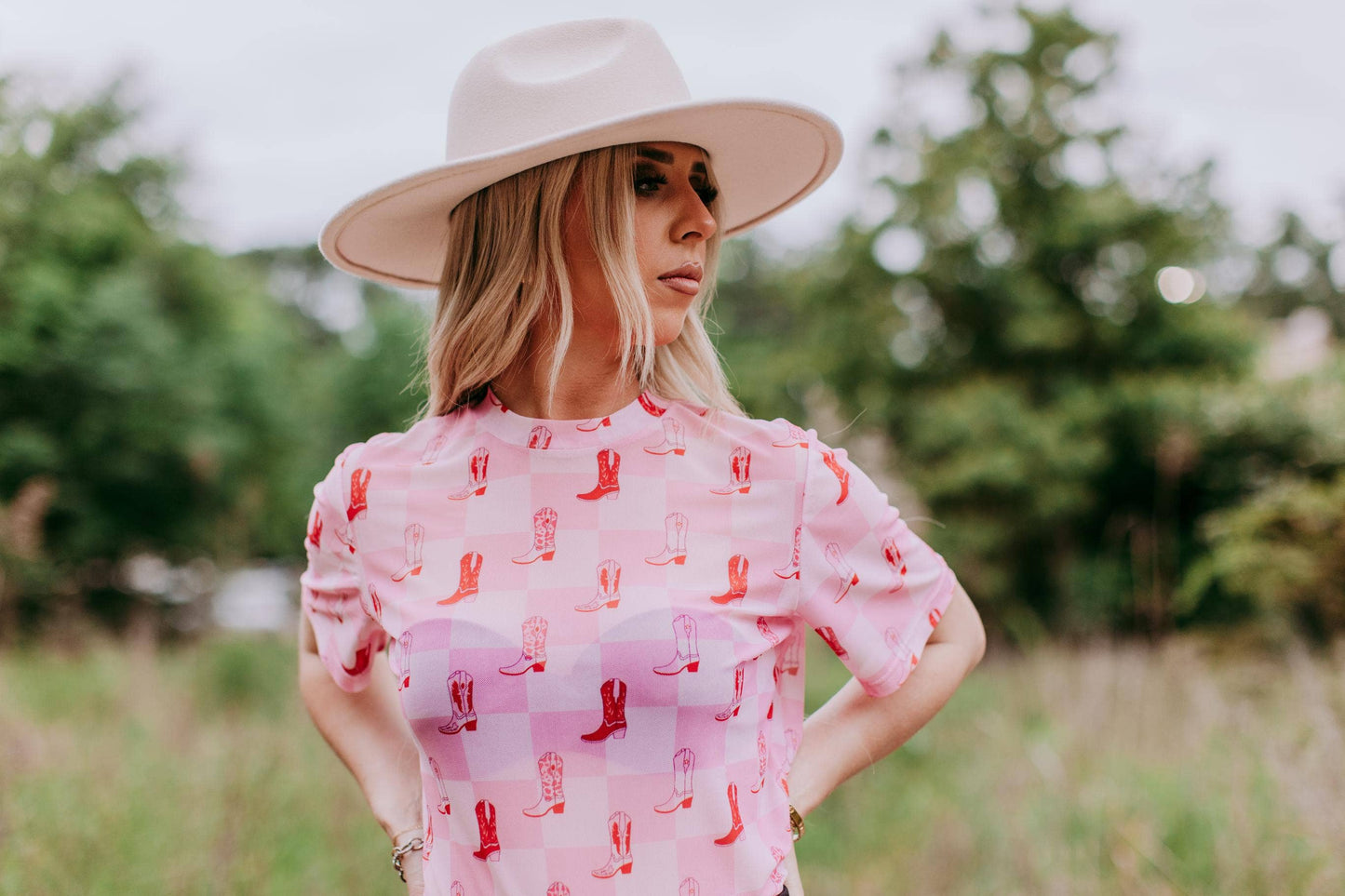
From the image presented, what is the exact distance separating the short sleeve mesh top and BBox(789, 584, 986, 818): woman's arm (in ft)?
0.12

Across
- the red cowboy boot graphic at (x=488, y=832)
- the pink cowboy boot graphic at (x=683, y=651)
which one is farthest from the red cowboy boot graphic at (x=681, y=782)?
the red cowboy boot graphic at (x=488, y=832)

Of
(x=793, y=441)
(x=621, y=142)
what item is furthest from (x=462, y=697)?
(x=621, y=142)

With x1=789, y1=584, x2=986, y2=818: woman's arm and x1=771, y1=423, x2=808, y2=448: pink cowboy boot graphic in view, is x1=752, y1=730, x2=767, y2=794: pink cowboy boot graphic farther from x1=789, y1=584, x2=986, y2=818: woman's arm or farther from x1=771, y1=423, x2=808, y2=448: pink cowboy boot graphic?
x1=771, y1=423, x2=808, y2=448: pink cowboy boot graphic

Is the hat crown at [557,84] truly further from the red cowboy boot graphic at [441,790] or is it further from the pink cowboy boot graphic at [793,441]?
the red cowboy boot graphic at [441,790]

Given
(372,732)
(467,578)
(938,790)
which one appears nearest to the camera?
(467,578)

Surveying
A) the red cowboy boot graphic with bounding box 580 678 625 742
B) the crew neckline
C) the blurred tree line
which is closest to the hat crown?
the crew neckline

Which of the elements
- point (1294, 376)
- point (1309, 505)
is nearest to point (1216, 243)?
point (1294, 376)

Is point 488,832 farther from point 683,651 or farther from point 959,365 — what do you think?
point 959,365

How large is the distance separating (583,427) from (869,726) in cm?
60

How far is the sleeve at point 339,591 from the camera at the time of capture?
5.16 feet

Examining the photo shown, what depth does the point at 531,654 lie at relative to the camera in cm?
133

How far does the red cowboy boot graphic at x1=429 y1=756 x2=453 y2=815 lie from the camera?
142cm

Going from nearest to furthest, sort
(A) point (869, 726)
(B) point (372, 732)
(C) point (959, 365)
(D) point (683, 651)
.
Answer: (D) point (683, 651), (A) point (869, 726), (B) point (372, 732), (C) point (959, 365)

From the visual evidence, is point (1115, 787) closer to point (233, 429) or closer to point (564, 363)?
point (564, 363)
